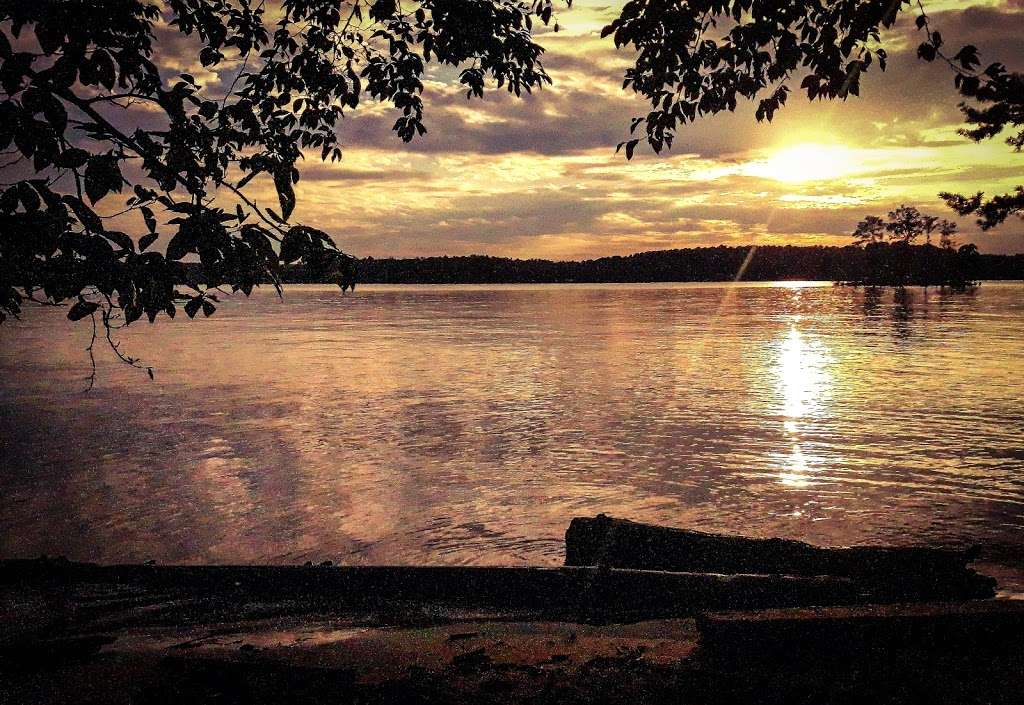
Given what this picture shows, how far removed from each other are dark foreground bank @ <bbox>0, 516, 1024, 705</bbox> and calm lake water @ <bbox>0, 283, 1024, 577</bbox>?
299 cm

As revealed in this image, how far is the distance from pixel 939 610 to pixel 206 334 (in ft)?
188

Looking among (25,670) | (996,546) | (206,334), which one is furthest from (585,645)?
(206,334)

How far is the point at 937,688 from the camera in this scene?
16.5 feet

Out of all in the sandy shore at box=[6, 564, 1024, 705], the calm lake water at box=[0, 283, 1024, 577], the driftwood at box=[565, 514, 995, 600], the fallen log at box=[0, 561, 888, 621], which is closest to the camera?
the sandy shore at box=[6, 564, 1024, 705]

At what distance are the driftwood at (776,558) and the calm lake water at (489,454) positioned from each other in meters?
2.58

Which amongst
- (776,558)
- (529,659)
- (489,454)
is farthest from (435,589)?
(489,454)

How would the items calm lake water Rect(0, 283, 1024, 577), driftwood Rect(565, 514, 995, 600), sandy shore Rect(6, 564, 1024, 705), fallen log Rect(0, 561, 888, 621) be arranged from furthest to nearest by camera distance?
calm lake water Rect(0, 283, 1024, 577) → driftwood Rect(565, 514, 995, 600) → fallen log Rect(0, 561, 888, 621) → sandy shore Rect(6, 564, 1024, 705)

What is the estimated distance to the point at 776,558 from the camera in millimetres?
7512

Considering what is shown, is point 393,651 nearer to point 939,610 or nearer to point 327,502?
point 939,610

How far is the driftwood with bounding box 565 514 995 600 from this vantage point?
6.93 meters

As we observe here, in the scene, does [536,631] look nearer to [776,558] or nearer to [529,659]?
[529,659]

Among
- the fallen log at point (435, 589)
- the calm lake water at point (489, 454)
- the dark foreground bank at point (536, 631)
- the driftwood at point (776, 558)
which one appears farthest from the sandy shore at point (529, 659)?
the calm lake water at point (489, 454)

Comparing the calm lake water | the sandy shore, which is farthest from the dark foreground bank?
the calm lake water

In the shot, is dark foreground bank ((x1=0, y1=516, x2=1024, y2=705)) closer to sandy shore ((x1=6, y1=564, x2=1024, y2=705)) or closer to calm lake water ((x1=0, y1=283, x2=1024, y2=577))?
sandy shore ((x1=6, y1=564, x2=1024, y2=705))
